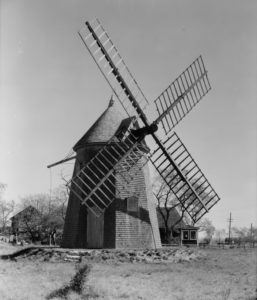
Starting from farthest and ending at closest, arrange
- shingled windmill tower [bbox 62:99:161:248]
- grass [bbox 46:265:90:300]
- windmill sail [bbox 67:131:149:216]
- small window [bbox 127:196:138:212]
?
small window [bbox 127:196:138:212], shingled windmill tower [bbox 62:99:161:248], windmill sail [bbox 67:131:149:216], grass [bbox 46:265:90:300]

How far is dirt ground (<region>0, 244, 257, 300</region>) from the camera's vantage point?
9.53 metres

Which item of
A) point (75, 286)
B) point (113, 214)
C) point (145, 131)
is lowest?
point (75, 286)

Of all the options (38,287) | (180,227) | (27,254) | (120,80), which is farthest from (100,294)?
(180,227)

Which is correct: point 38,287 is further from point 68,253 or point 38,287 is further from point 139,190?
point 139,190

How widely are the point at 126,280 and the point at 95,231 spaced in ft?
19.5

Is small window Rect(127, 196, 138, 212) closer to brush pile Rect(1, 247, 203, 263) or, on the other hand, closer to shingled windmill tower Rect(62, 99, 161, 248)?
shingled windmill tower Rect(62, 99, 161, 248)

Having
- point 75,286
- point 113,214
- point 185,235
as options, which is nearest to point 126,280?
point 75,286

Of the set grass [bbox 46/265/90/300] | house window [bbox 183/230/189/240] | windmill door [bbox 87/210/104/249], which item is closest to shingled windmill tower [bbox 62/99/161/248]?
windmill door [bbox 87/210/104/249]

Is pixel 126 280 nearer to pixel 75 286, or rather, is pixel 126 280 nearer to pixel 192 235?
pixel 75 286

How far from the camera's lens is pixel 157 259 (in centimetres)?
1625

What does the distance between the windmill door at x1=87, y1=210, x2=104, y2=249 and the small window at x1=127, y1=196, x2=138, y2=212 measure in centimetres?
125

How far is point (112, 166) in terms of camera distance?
1667 cm

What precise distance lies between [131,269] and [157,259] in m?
2.55

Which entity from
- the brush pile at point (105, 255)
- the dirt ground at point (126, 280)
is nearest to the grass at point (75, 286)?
the dirt ground at point (126, 280)
